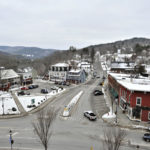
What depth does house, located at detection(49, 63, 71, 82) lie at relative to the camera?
61.4 meters

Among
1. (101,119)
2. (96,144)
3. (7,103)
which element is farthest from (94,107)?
(7,103)

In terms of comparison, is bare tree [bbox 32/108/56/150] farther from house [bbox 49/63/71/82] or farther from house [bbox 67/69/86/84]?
house [bbox 49/63/71/82]

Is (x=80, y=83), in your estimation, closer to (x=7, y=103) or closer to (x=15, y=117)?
(x=7, y=103)

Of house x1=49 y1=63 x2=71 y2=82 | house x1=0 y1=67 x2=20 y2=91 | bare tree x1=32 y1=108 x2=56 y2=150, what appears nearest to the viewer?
bare tree x1=32 y1=108 x2=56 y2=150

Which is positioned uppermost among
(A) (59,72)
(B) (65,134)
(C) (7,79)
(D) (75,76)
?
(A) (59,72)

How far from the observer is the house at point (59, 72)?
201 feet

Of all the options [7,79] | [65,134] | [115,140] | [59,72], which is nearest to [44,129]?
[65,134]

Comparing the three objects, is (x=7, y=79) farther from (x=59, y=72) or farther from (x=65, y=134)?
(x=65, y=134)

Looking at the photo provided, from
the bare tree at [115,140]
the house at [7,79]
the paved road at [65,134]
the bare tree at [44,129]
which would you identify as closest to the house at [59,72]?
the house at [7,79]

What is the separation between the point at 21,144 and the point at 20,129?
4088 millimetres

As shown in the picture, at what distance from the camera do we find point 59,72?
62.6 meters

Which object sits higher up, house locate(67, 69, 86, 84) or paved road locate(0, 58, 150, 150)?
house locate(67, 69, 86, 84)

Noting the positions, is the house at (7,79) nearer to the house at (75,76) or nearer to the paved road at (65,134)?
the house at (75,76)

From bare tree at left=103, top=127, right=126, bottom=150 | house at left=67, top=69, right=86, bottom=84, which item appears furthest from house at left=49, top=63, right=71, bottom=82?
bare tree at left=103, top=127, right=126, bottom=150
